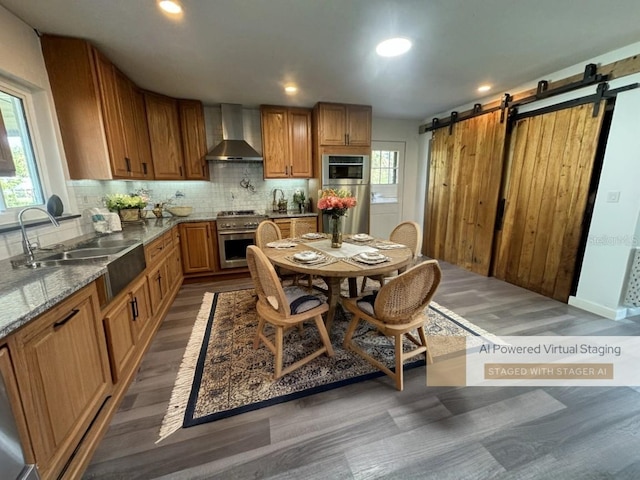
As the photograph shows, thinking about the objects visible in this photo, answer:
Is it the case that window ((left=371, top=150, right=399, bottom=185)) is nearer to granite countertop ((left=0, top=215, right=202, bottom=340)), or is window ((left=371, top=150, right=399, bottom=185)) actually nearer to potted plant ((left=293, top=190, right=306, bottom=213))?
potted plant ((left=293, top=190, right=306, bottom=213))

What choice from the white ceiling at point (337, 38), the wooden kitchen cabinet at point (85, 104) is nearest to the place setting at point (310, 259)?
the white ceiling at point (337, 38)

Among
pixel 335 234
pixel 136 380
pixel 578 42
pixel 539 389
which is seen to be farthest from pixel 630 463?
pixel 578 42

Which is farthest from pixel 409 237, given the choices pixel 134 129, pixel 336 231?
pixel 134 129

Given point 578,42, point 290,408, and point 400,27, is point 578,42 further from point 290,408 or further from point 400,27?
point 290,408

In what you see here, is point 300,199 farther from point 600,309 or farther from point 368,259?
point 600,309

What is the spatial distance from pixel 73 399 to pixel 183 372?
0.72m

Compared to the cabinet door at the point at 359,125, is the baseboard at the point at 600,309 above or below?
below

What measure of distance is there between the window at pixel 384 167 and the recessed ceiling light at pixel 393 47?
2592 mm

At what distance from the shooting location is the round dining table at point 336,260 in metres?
1.80

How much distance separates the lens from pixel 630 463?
1264 mm

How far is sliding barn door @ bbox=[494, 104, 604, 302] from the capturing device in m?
2.68

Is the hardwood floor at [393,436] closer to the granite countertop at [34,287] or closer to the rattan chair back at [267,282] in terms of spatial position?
the rattan chair back at [267,282]

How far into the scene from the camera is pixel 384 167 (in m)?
4.93

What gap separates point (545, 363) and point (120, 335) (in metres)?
3.02
